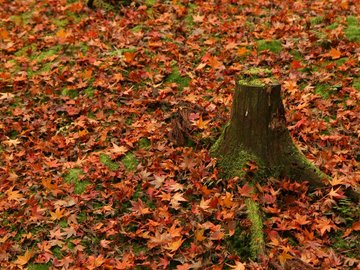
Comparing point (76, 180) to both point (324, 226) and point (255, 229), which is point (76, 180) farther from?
point (324, 226)

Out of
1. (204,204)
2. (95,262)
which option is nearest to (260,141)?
(204,204)

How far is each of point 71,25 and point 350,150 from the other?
5.77 metres

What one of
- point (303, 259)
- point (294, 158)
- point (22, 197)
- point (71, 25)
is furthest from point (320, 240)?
point (71, 25)

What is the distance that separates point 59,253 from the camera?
4.08 meters

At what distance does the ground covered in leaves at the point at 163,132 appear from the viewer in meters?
3.96

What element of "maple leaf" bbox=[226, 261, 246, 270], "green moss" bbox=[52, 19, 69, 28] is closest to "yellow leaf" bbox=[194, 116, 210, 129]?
"maple leaf" bbox=[226, 261, 246, 270]

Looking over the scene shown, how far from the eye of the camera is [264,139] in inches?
164

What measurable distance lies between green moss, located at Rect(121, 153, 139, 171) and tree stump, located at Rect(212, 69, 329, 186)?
3.57ft

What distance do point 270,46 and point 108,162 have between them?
341 cm

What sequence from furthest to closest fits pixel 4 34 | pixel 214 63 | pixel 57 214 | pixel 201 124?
pixel 4 34 → pixel 214 63 → pixel 201 124 → pixel 57 214

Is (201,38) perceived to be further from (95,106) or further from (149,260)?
(149,260)

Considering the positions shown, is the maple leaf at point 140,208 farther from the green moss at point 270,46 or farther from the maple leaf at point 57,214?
the green moss at point 270,46

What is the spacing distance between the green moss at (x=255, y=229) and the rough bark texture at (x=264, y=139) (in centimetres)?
39

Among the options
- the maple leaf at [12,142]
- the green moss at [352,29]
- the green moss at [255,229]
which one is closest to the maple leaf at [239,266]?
the green moss at [255,229]
